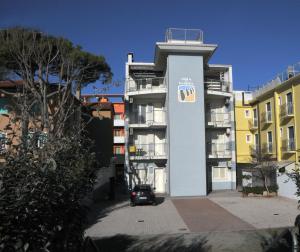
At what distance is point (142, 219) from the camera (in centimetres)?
1930

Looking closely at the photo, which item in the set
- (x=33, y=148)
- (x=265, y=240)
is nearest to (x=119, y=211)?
(x=265, y=240)

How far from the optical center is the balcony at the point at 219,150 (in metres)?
34.5

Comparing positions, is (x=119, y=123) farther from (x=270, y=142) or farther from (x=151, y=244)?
(x=151, y=244)

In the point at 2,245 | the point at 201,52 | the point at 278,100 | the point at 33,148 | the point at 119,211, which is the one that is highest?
the point at 201,52

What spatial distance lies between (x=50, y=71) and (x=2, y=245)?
2207 cm

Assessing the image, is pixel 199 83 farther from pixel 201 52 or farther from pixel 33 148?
pixel 33 148

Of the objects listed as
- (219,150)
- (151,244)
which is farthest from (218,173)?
(151,244)

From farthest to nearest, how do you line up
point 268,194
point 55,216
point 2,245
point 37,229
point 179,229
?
point 268,194 → point 179,229 → point 55,216 → point 37,229 → point 2,245

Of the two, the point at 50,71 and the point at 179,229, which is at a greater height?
the point at 50,71

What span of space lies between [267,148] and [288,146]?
4109mm

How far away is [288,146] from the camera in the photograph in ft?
100.0

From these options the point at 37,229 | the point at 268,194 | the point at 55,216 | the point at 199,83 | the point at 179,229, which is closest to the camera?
the point at 37,229

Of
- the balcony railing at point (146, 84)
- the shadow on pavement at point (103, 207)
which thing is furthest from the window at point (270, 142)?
the shadow on pavement at point (103, 207)

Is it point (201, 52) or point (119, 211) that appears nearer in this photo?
point (119, 211)
